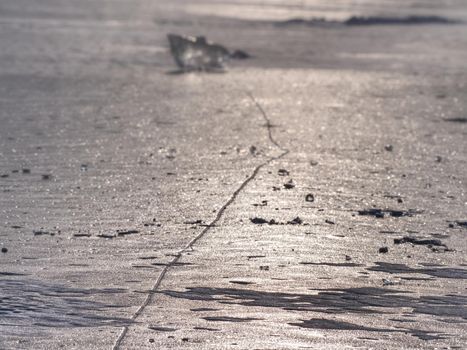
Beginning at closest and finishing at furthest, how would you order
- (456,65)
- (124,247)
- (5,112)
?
(124,247) < (5,112) < (456,65)

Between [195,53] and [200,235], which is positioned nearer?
[200,235]

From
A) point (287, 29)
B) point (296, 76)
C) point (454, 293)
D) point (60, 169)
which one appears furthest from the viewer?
point (287, 29)

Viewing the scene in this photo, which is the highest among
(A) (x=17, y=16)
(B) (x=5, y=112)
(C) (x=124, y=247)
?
(C) (x=124, y=247)

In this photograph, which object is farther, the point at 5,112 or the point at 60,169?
the point at 5,112

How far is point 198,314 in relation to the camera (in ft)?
18.9

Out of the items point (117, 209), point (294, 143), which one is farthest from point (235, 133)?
point (117, 209)

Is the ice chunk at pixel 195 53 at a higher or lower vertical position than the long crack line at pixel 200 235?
lower

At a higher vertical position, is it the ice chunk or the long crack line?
the long crack line

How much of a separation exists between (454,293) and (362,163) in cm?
388

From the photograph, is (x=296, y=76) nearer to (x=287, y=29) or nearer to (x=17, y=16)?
(x=287, y=29)

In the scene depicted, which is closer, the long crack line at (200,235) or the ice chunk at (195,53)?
the long crack line at (200,235)

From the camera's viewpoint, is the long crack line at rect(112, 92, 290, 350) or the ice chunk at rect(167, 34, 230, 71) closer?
the long crack line at rect(112, 92, 290, 350)

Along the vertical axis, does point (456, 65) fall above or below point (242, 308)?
below

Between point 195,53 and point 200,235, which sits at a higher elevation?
point 200,235
